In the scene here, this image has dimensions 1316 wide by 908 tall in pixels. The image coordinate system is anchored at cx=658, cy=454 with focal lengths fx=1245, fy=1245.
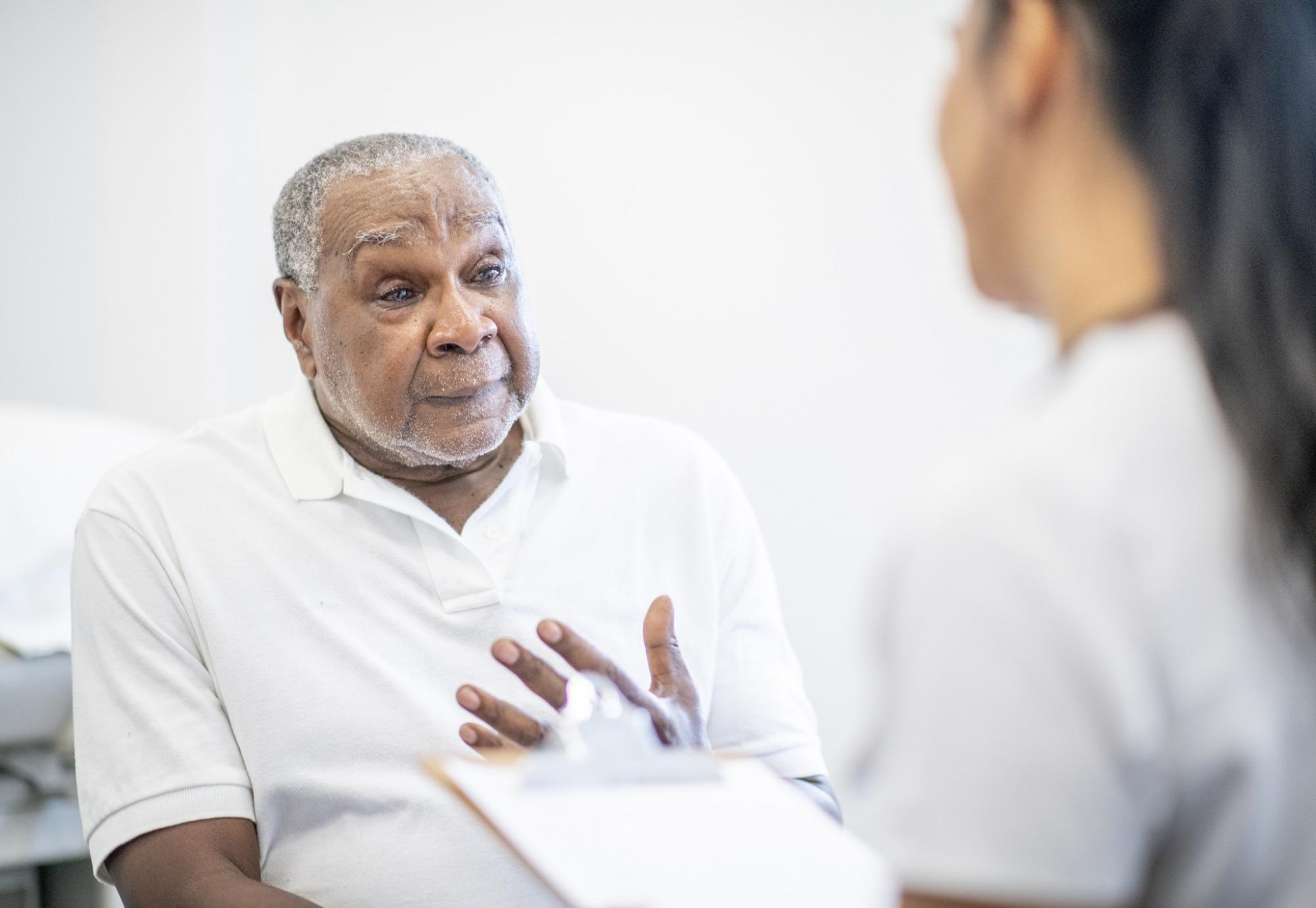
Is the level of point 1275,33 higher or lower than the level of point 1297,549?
higher

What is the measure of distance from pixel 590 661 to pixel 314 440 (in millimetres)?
500

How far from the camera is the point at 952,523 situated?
52cm

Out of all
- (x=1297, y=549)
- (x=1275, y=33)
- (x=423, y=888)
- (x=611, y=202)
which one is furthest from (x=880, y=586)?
(x=611, y=202)

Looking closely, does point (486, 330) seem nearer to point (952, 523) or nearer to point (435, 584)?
point (435, 584)

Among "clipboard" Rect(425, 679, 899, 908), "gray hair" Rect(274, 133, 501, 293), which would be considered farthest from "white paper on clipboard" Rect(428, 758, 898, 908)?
"gray hair" Rect(274, 133, 501, 293)

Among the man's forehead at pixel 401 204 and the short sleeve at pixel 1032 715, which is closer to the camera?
the short sleeve at pixel 1032 715

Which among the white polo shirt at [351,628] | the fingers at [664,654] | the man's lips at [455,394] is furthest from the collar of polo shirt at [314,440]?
the fingers at [664,654]

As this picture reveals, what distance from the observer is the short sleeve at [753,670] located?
1.35 m

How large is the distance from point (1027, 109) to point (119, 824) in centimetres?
103

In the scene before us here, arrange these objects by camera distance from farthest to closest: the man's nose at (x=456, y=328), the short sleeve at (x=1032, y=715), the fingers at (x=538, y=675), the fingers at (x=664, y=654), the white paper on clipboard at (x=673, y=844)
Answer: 1. the man's nose at (x=456, y=328)
2. the fingers at (x=664, y=654)
3. the fingers at (x=538, y=675)
4. the white paper on clipboard at (x=673, y=844)
5. the short sleeve at (x=1032, y=715)

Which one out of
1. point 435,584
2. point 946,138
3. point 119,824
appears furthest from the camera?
point 435,584

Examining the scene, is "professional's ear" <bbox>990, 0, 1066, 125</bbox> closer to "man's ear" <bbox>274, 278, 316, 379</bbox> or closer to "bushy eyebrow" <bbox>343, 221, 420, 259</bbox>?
"bushy eyebrow" <bbox>343, 221, 420, 259</bbox>

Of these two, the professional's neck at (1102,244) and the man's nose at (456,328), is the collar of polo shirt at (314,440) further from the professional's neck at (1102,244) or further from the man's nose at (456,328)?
the professional's neck at (1102,244)

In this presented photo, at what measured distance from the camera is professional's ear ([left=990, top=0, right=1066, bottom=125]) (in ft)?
1.89
